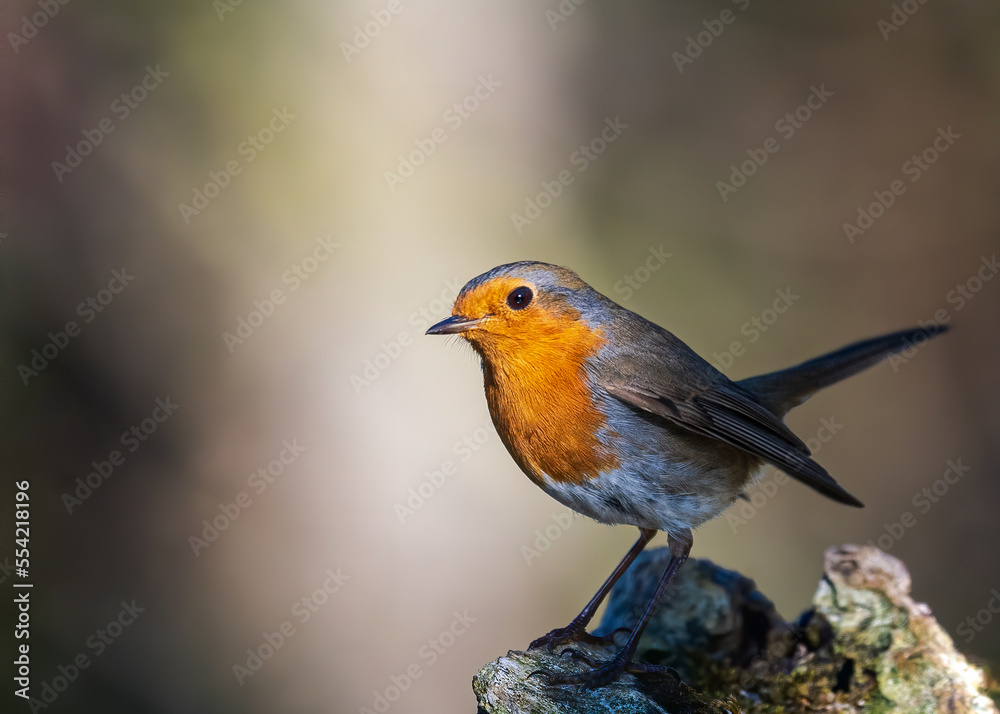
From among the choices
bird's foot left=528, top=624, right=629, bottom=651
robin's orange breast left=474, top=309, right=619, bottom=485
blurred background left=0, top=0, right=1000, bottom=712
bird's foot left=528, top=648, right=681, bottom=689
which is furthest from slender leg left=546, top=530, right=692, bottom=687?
blurred background left=0, top=0, right=1000, bottom=712

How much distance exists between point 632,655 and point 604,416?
835 mm

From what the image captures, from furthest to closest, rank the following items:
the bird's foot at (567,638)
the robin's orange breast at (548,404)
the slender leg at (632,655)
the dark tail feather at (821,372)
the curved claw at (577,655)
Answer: the dark tail feather at (821,372)
the bird's foot at (567,638)
the curved claw at (577,655)
the slender leg at (632,655)
the robin's orange breast at (548,404)

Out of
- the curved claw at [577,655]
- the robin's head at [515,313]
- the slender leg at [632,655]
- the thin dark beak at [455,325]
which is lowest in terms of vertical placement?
the curved claw at [577,655]

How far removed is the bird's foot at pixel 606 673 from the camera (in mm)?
2775

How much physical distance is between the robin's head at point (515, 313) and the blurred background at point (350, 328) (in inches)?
133

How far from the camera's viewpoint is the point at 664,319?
7.37 m

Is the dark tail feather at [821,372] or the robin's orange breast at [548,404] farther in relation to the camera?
the dark tail feather at [821,372]

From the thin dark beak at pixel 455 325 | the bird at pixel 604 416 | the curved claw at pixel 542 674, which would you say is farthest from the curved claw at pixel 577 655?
the thin dark beak at pixel 455 325

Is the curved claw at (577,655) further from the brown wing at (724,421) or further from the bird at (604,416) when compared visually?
the brown wing at (724,421)

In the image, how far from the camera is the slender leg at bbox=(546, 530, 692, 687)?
110 inches

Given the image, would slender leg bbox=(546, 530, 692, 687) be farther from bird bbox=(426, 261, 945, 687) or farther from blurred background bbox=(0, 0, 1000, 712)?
blurred background bbox=(0, 0, 1000, 712)

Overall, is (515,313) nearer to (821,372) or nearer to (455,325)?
(455,325)

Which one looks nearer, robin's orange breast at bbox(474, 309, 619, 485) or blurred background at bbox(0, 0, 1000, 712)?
robin's orange breast at bbox(474, 309, 619, 485)

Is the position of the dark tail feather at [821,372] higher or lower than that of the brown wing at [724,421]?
higher
